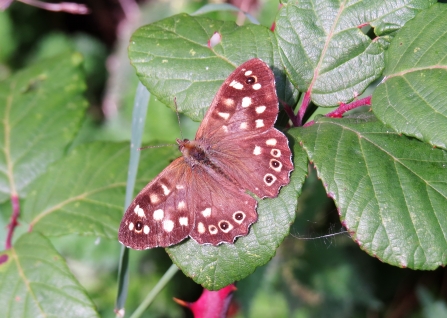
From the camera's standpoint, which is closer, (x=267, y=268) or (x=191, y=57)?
(x=191, y=57)

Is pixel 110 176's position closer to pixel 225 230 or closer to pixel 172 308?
pixel 225 230

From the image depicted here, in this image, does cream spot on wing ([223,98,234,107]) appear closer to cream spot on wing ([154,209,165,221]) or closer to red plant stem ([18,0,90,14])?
cream spot on wing ([154,209,165,221])

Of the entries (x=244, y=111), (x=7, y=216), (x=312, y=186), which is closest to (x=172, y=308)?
(x=312, y=186)

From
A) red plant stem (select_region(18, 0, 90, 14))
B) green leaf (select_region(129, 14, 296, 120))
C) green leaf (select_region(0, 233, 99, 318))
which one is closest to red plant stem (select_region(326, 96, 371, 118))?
green leaf (select_region(129, 14, 296, 120))

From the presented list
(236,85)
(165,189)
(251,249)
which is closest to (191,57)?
(236,85)

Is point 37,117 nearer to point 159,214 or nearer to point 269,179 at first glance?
point 159,214
